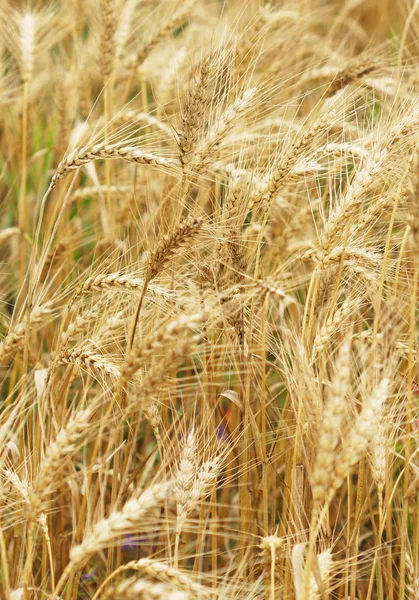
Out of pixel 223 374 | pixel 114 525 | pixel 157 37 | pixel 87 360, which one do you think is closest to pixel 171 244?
pixel 87 360

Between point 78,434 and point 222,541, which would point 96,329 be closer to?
point 78,434

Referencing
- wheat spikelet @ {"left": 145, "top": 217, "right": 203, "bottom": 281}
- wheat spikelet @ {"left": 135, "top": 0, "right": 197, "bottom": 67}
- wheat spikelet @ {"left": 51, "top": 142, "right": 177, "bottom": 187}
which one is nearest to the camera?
wheat spikelet @ {"left": 145, "top": 217, "right": 203, "bottom": 281}

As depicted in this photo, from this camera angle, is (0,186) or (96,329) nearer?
(96,329)

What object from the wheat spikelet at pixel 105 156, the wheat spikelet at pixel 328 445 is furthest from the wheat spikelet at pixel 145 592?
the wheat spikelet at pixel 105 156

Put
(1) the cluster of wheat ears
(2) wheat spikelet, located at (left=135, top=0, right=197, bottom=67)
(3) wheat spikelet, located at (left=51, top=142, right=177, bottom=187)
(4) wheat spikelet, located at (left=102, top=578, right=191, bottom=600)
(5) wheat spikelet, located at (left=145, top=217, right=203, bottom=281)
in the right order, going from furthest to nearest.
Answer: (2) wheat spikelet, located at (left=135, top=0, right=197, bottom=67) → (3) wheat spikelet, located at (left=51, top=142, right=177, bottom=187) → (5) wheat spikelet, located at (left=145, top=217, right=203, bottom=281) → (1) the cluster of wheat ears → (4) wheat spikelet, located at (left=102, top=578, right=191, bottom=600)

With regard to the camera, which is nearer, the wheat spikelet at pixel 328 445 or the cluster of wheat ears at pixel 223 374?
the wheat spikelet at pixel 328 445

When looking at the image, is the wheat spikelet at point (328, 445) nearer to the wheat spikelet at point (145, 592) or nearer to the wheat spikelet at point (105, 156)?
the wheat spikelet at point (145, 592)

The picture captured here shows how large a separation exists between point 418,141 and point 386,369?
0.59 m

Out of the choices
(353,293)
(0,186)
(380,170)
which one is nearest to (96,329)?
(353,293)

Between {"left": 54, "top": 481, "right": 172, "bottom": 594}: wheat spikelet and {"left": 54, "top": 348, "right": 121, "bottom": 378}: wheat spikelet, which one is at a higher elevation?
{"left": 54, "top": 348, "right": 121, "bottom": 378}: wheat spikelet

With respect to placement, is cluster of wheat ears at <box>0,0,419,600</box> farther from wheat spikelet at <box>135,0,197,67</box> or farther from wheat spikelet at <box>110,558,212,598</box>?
wheat spikelet at <box>135,0,197,67</box>

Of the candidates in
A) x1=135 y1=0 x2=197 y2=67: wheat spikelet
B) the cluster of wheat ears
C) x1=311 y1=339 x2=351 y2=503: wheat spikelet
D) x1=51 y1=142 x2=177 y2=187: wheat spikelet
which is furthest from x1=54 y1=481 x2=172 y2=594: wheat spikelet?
x1=135 y1=0 x2=197 y2=67: wheat spikelet

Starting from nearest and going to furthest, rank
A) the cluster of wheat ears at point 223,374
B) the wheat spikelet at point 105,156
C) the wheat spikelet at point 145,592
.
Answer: the wheat spikelet at point 145,592 < the cluster of wheat ears at point 223,374 < the wheat spikelet at point 105,156

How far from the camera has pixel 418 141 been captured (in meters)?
1.52
